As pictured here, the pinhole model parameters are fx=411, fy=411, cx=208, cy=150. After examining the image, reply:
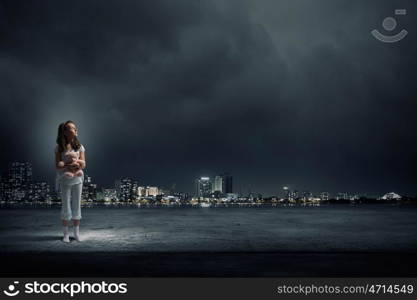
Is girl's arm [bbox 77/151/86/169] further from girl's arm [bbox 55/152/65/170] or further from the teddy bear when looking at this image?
girl's arm [bbox 55/152/65/170]

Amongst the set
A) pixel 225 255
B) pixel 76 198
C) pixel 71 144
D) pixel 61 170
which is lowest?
pixel 225 255

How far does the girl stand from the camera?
11516 millimetres

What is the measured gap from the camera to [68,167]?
11609 mm

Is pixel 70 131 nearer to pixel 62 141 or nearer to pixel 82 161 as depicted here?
pixel 62 141

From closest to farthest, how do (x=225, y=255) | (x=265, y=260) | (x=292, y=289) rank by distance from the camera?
(x=292, y=289), (x=265, y=260), (x=225, y=255)

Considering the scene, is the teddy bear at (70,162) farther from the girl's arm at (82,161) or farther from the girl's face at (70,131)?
the girl's face at (70,131)

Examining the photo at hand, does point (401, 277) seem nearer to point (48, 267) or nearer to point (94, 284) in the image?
point (94, 284)

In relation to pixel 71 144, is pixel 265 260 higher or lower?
lower

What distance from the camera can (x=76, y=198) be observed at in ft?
39.0

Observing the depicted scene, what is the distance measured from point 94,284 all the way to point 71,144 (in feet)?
19.7

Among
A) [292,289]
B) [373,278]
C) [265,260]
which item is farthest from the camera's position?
[265,260]

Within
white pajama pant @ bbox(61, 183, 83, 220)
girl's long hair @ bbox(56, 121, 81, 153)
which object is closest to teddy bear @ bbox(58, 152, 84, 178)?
girl's long hair @ bbox(56, 121, 81, 153)

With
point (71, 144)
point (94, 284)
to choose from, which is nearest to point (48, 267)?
point (94, 284)

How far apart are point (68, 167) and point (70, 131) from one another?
102cm
